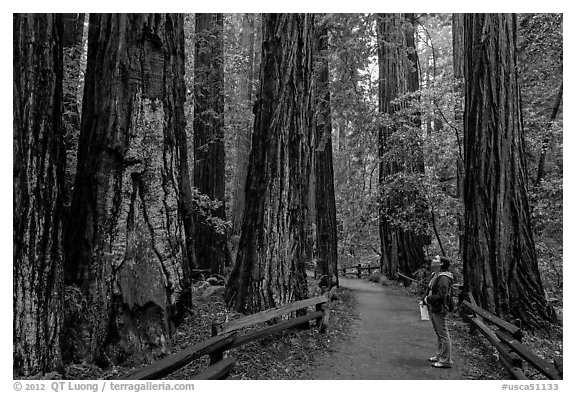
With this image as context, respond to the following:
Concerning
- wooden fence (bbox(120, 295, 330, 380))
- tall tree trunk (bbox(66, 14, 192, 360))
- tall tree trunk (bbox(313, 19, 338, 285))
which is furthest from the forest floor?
tall tree trunk (bbox(313, 19, 338, 285))

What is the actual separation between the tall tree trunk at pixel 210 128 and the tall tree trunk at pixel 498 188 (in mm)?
6526

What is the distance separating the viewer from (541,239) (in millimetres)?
12281

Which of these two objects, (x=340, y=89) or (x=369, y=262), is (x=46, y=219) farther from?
(x=369, y=262)

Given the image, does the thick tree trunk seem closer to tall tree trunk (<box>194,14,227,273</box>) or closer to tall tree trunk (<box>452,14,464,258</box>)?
tall tree trunk (<box>194,14,227,273</box>)

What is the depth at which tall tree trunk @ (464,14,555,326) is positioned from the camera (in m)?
8.68

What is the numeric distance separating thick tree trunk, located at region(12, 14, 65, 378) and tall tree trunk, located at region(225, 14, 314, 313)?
332 cm

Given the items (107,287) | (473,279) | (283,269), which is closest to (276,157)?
(283,269)

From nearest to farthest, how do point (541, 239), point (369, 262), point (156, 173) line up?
point (156, 173)
point (541, 239)
point (369, 262)

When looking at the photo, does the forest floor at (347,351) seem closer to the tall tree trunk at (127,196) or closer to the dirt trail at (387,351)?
the dirt trail at (387,351)

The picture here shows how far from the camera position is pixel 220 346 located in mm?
5613

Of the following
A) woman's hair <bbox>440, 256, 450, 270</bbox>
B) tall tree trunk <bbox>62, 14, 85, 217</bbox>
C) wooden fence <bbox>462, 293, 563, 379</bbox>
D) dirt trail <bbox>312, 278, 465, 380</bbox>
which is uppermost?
tall tree trunk <bbox>62, 14, 85, 217</bbox>

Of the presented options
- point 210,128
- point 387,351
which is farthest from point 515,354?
point 210,128

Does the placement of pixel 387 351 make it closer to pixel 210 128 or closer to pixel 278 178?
pixel 278 178

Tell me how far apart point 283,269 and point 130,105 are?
3643 millimetres
